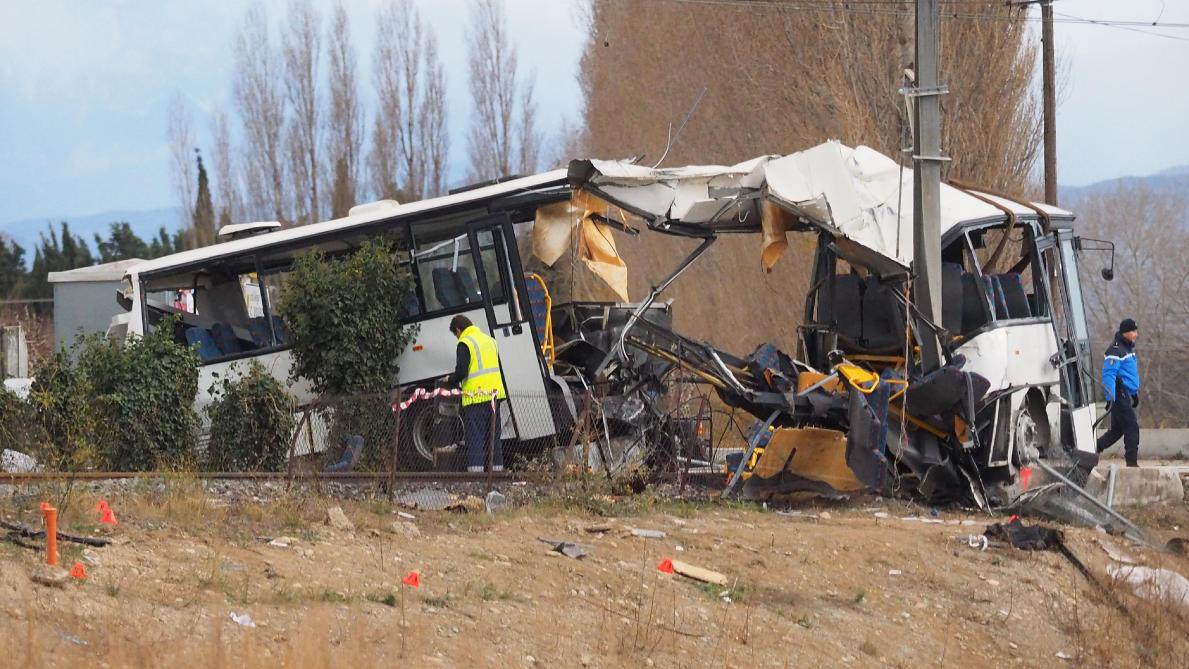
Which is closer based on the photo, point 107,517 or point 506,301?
point 107,517

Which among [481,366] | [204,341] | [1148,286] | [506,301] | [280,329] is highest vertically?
[1148,286]

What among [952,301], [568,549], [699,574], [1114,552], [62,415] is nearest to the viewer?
[699,574]

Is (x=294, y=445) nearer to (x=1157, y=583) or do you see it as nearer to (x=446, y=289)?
(x=446, y=289)

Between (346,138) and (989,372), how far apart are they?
123 feet

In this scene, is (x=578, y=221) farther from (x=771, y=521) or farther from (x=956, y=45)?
(x=956, y=45)

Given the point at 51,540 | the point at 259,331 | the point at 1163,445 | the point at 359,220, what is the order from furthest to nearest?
the point at 1163,445 → the point at 259,331 → the point at 359,220 → the point at 51,540

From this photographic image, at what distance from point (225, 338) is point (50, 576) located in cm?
752

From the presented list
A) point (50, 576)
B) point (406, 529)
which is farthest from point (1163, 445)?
point (50, 576)

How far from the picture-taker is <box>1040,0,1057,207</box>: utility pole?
24.0 meters

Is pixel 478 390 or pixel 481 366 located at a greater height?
pixel 481 366

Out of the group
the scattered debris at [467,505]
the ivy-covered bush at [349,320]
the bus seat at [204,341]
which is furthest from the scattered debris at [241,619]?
the bus seat at [204,341]

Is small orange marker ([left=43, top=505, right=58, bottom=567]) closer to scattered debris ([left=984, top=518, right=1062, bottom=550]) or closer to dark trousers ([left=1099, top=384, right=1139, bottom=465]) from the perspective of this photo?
scattered debris ([left=984, top=518, right=1062, bottom=550])

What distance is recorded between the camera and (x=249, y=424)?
42.7ft

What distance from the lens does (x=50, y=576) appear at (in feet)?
23.8
